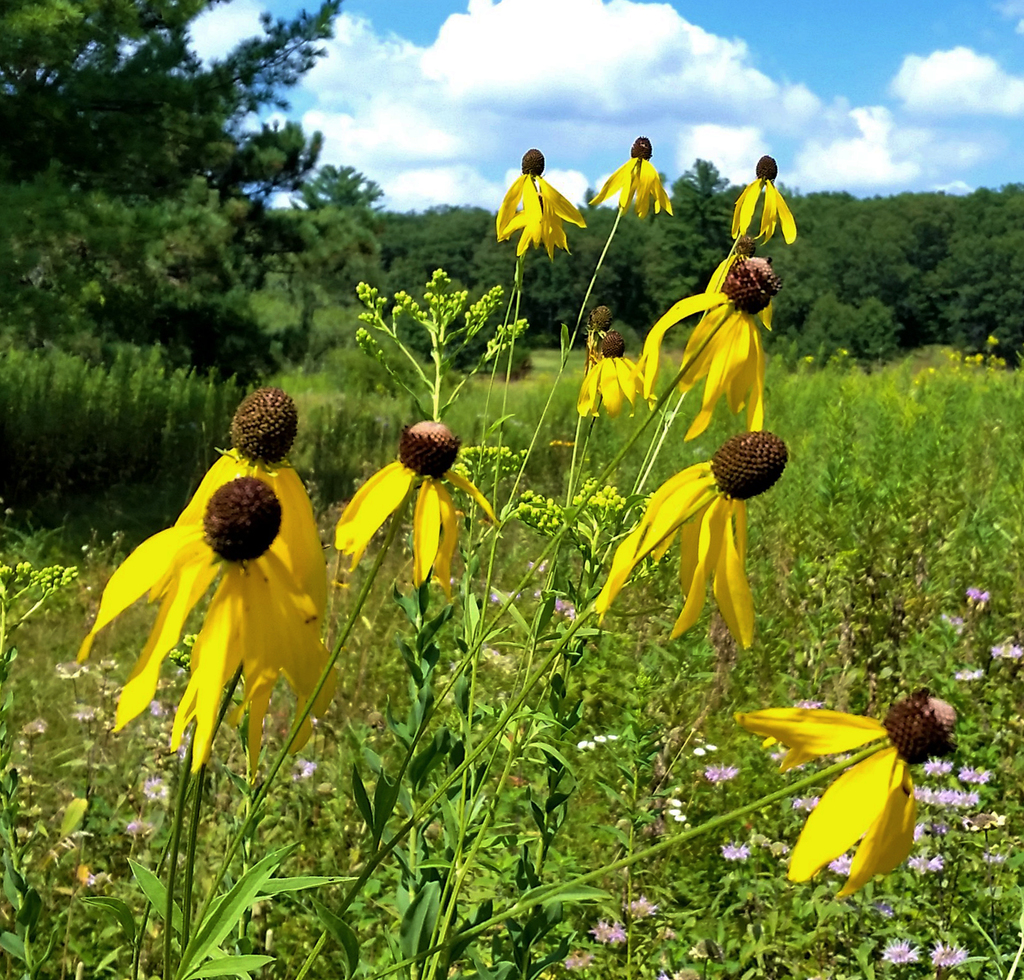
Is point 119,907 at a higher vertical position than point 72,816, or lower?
higher

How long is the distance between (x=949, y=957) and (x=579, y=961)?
612mm

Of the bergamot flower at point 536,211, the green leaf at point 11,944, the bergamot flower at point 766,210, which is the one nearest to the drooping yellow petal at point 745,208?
the bergamot flower at point 766,210

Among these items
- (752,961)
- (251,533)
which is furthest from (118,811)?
(251,533)

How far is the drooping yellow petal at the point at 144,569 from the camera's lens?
68 centimetres

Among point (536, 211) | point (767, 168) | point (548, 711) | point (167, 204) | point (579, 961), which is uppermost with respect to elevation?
point (167, 204)

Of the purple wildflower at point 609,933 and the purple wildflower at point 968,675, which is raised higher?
the purple wildflower at point 968,675

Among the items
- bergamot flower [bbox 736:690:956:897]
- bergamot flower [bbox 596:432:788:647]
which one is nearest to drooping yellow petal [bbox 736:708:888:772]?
bergamot flower [bbox 736:690:956:897]

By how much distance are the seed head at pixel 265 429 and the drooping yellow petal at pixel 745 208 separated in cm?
106

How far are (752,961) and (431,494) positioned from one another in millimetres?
1284

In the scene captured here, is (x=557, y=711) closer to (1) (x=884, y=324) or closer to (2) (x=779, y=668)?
(2) (x=779, y=668)

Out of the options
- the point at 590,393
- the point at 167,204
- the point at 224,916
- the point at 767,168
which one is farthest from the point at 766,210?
the point at 167,204

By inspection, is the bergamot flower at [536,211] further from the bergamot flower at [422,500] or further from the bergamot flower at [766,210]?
the bergamot flower at [422,500]

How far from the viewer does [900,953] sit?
1.45 meters

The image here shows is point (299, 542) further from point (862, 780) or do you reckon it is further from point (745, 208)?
point (745, 208)
